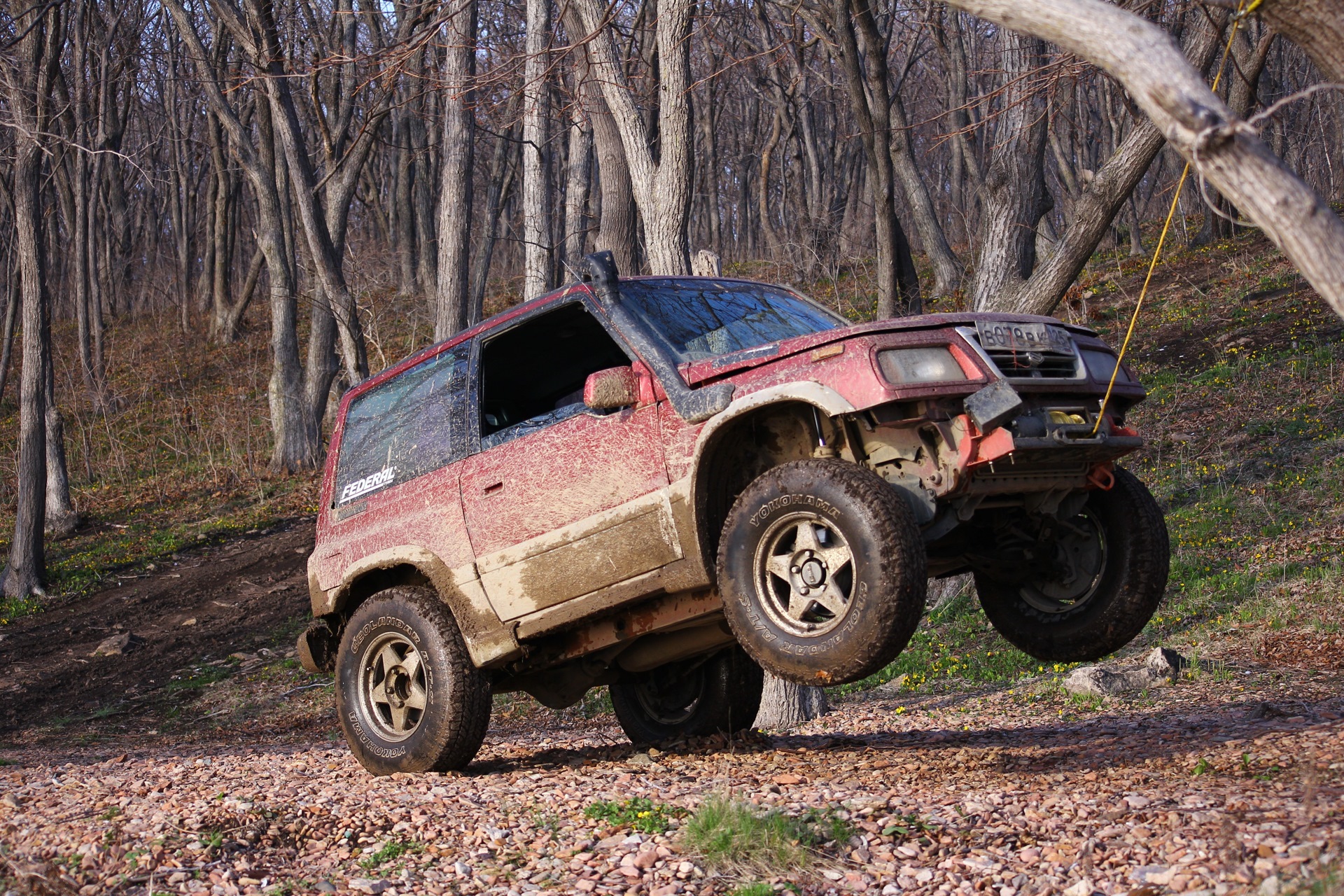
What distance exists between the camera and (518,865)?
14.3 ft

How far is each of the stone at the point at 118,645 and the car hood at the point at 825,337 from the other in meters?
10.8

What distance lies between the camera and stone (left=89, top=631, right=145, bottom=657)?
1341 cm

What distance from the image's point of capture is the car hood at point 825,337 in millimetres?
4672

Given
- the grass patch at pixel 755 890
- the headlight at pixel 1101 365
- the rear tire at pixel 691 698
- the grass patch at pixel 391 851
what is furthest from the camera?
the rear tire at pixel 691 698

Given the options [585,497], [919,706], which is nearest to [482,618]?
[585,497]

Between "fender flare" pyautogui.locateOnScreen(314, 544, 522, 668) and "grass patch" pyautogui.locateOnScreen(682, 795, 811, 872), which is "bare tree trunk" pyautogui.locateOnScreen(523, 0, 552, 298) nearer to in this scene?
"fender flare" pyautogui.locateOnScreen(314, 544, 522, 668)

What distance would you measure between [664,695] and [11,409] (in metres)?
27.2

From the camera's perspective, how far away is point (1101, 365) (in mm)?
5160

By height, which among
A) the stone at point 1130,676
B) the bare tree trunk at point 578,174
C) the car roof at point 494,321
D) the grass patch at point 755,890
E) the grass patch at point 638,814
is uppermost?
the bare tree trunk at point 578,174

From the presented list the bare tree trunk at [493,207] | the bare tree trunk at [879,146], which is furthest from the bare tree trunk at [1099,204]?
the bare tree trunk at [493,207]

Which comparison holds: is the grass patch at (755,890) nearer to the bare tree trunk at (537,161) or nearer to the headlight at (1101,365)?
the headlight at (1101,365)

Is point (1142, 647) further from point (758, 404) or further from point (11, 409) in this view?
point (11, 409)

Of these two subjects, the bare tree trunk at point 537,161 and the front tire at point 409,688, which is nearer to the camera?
the front tire at point 409,688

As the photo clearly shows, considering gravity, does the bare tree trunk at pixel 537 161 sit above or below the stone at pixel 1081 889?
above
